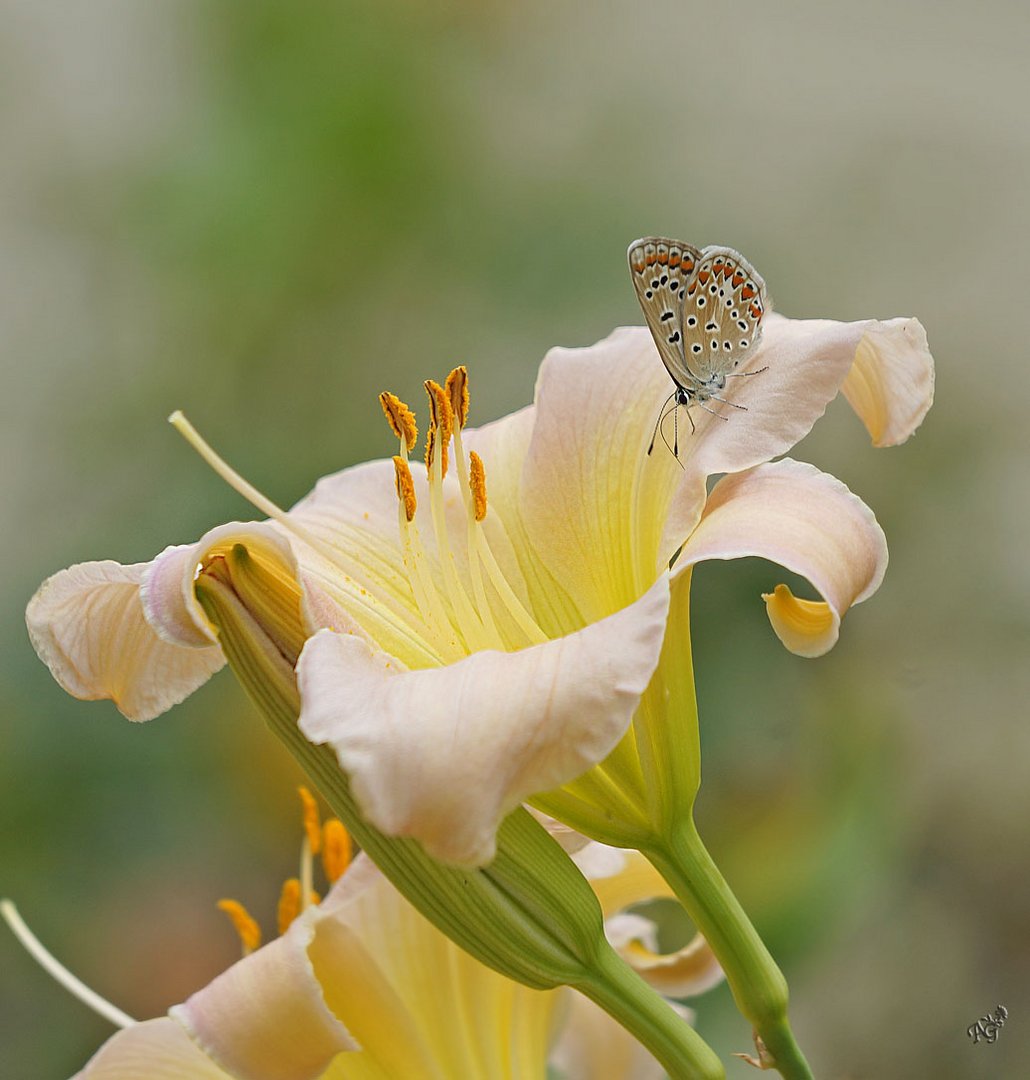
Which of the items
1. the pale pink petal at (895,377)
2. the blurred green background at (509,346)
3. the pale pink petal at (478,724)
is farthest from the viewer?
the blurred green background at (509,346)

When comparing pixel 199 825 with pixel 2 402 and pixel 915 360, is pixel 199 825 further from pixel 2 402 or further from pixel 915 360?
pixel 915 360

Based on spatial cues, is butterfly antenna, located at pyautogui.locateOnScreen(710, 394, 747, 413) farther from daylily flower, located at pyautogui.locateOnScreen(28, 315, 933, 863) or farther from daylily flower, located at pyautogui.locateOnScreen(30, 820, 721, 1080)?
daylily flower, located at pyautogui.locateOnScreen(30, 820, 721, 1080)

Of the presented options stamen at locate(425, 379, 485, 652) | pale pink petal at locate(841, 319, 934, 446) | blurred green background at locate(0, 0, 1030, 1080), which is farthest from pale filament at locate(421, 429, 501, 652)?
blurred green background at locate(0, 0, 1030, 1080)

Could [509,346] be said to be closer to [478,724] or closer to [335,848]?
[335,848]

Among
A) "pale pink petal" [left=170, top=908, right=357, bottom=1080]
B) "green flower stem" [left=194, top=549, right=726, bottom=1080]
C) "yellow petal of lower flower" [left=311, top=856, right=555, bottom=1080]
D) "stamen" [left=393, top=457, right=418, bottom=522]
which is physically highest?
"stamen" [left=393, top=457, right=418, bottom=522]

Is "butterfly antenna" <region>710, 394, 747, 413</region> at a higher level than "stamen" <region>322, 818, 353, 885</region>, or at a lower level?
higher

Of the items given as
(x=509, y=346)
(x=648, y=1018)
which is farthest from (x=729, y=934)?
(x=509, y=346)

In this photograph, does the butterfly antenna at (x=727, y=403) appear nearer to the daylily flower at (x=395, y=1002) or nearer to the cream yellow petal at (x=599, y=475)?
the cream yellow petal at (x=599, y=475)

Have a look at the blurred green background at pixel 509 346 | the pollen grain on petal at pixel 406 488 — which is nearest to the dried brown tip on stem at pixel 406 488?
the pollen grain on petal at pixel 406 488
